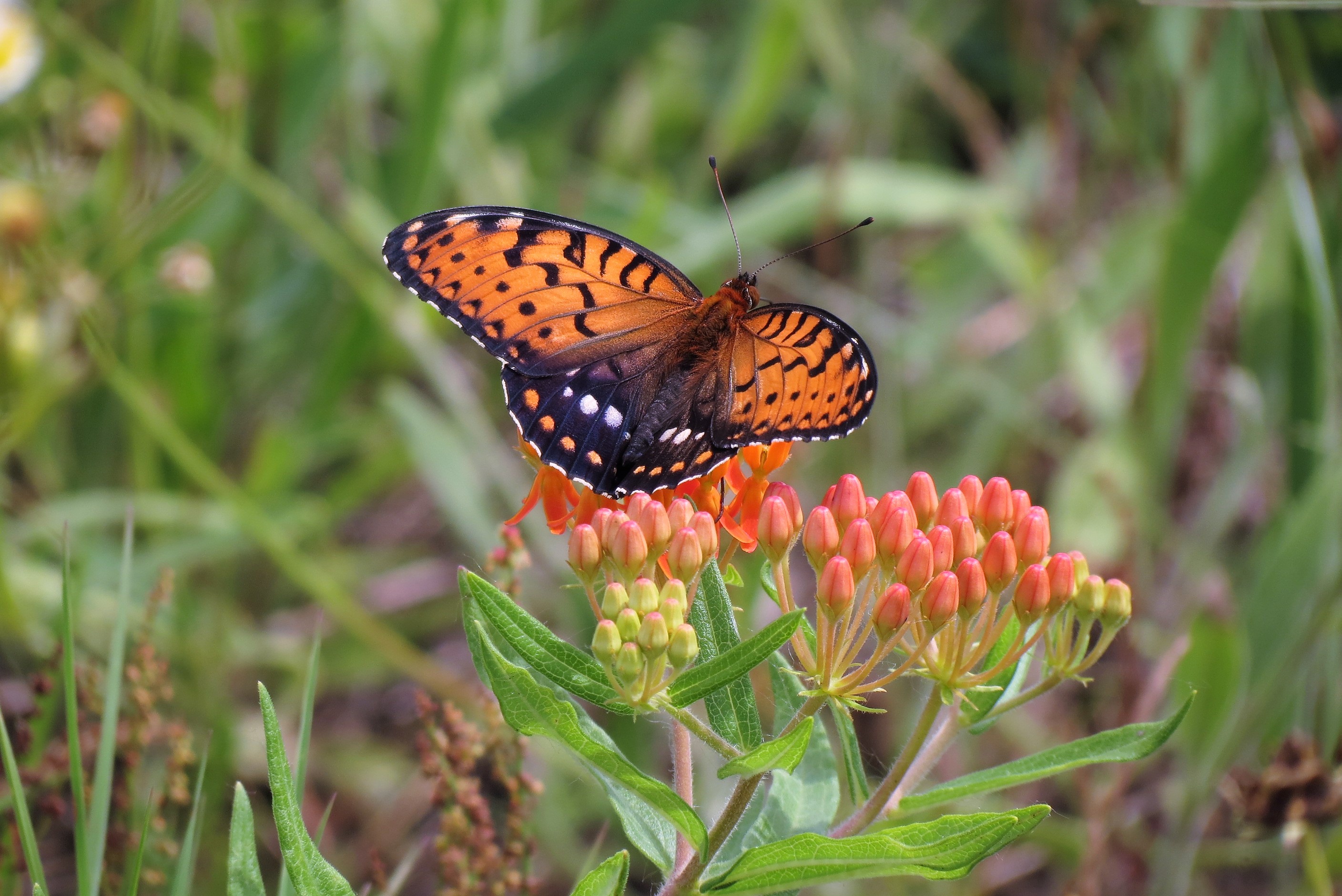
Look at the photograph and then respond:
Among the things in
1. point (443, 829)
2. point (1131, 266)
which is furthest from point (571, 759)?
point (1131, 266)

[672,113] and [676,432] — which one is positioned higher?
[672,113]

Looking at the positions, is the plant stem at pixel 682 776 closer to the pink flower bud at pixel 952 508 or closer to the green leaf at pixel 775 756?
the green leaf at pixel 775 756

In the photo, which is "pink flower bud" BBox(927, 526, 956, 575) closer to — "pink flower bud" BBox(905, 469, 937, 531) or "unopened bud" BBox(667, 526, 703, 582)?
"pink flower bud" BBox(905, 469, 937, 531)

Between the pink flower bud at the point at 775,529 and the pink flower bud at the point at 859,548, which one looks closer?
the pink flower bud at the point at 859,548

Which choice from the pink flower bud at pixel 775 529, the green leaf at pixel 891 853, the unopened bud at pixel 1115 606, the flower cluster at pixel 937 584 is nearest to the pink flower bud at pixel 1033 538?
the flower cluster at pixel 937 584

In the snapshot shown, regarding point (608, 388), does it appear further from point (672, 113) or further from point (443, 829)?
Result: point (672, 113)

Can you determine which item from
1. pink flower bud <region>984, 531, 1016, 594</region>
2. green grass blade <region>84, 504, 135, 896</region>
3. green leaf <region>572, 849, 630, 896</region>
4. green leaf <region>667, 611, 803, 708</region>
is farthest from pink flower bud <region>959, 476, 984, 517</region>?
green grass blade <region>84, 504, 135, 896</region>

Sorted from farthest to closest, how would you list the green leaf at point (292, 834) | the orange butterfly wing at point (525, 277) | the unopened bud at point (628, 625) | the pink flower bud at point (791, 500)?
the orange butterfly wing at point (525, 277) < the pink flower bud at point (791, 500) < the unopened bud at point (628, 625) < the green leaf at point (292, 834)

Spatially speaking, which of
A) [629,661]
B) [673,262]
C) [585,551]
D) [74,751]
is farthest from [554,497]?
[673,262]
